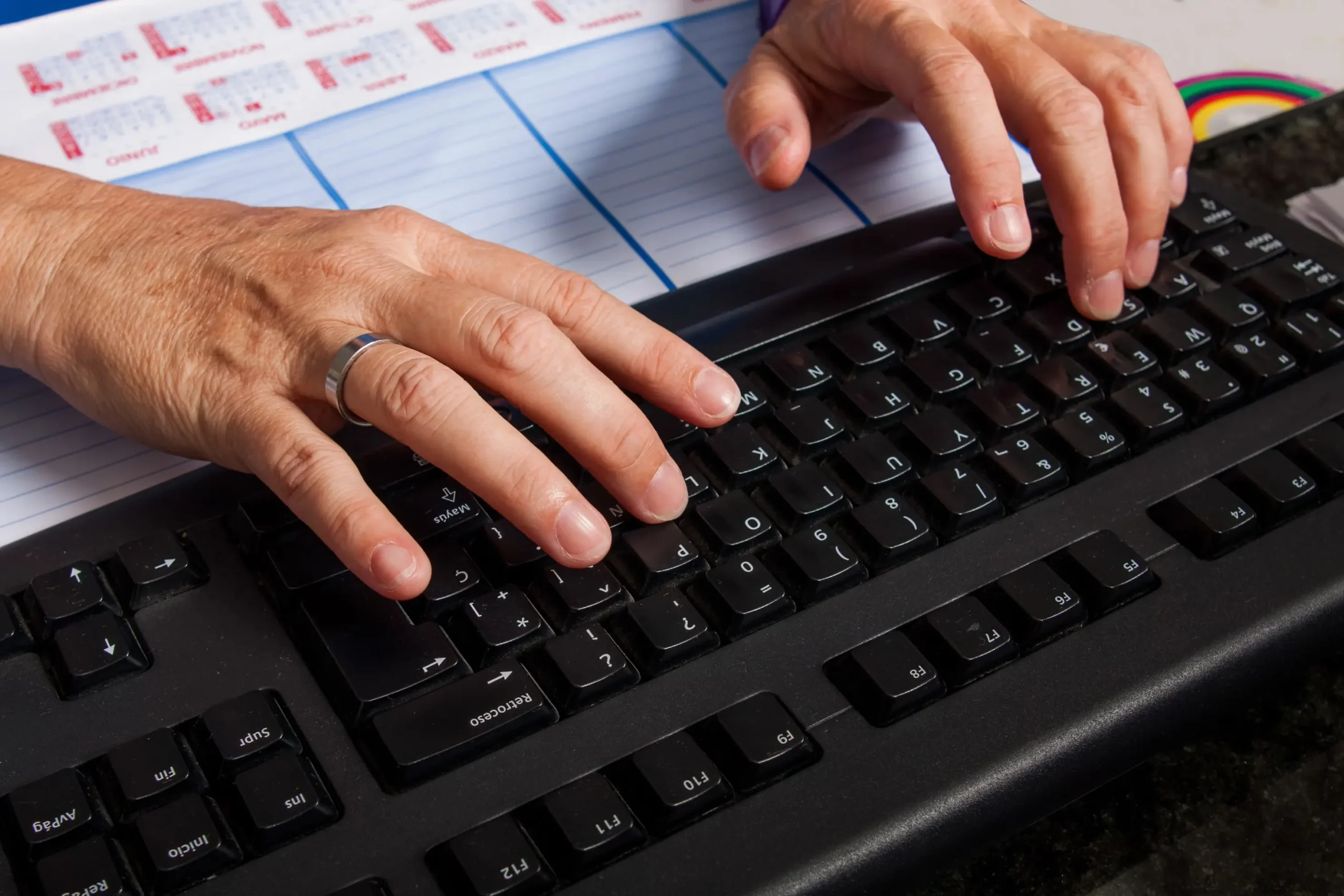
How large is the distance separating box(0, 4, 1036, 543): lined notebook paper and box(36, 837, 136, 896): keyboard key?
0.26 metres

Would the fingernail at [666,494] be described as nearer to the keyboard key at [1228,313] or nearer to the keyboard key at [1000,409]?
the keyboard key at [1000,409]

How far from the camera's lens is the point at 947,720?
1.38 ft

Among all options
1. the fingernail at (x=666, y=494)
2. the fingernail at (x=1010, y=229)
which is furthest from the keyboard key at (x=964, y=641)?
the fingernail at (x=1010, y=229)

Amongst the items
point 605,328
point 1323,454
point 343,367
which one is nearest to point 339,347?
point 343,367

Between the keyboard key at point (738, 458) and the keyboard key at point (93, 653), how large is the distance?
22cm

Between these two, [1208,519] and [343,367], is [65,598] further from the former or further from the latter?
[1208,519]

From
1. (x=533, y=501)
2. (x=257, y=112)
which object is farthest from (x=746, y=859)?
(x=257, y=112)

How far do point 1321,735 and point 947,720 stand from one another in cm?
20

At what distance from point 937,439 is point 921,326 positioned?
0.24 feet

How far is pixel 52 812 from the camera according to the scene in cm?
36

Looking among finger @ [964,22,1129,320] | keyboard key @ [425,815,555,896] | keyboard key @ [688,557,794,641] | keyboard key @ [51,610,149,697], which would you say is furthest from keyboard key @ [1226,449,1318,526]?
keyboard key @ [51,610,149,697]

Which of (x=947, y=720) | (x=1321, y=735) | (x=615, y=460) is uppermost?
(x=615, y=460)

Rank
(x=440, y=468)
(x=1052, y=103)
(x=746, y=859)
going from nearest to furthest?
1. (x=746, y=859)
2. (x=440, y=468)
3. (x=1052, y=103)

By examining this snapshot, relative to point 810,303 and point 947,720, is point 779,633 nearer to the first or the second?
point 947,720
